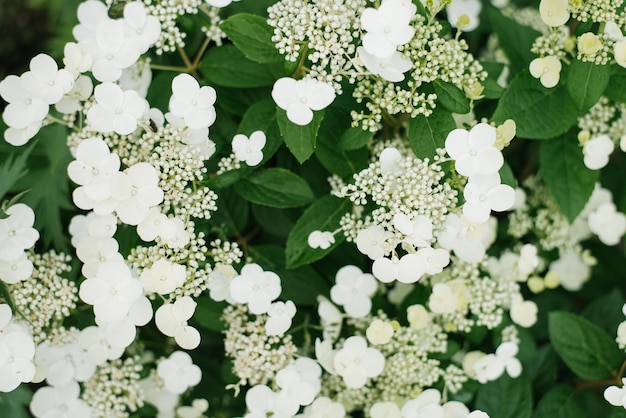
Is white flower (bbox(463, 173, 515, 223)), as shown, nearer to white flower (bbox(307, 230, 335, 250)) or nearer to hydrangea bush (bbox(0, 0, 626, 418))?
hydrangea bush (bbox(0, 0, 626, 418))

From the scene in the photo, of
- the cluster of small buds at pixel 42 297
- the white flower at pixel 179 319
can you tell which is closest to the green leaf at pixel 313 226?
the white flower at pixel 179 319

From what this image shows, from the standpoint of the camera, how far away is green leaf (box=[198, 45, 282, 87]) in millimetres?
1420

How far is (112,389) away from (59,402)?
0.11 metres

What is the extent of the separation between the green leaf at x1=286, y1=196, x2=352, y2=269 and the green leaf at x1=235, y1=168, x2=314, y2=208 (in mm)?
34

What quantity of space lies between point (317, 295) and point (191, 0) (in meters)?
0.69

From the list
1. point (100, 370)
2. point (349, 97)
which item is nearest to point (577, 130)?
point (349, 97)

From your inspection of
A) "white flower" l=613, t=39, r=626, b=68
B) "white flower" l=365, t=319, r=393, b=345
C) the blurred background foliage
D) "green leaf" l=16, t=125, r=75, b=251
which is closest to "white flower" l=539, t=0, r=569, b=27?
"white flower" l=613, t=39, r=626, b=68

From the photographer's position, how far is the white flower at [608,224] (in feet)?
5.39

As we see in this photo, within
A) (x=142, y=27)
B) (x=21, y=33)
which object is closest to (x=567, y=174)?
(x=142, y=27)

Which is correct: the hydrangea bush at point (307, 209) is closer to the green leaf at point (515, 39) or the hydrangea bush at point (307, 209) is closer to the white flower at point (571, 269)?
the green leaf at point (515, 39)

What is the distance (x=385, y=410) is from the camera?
1.38m

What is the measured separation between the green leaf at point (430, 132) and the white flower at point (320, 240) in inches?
9.4

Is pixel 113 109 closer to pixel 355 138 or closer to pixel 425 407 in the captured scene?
pixel 355 138

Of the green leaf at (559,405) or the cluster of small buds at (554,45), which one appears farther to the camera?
the green leaf at (559,405)
